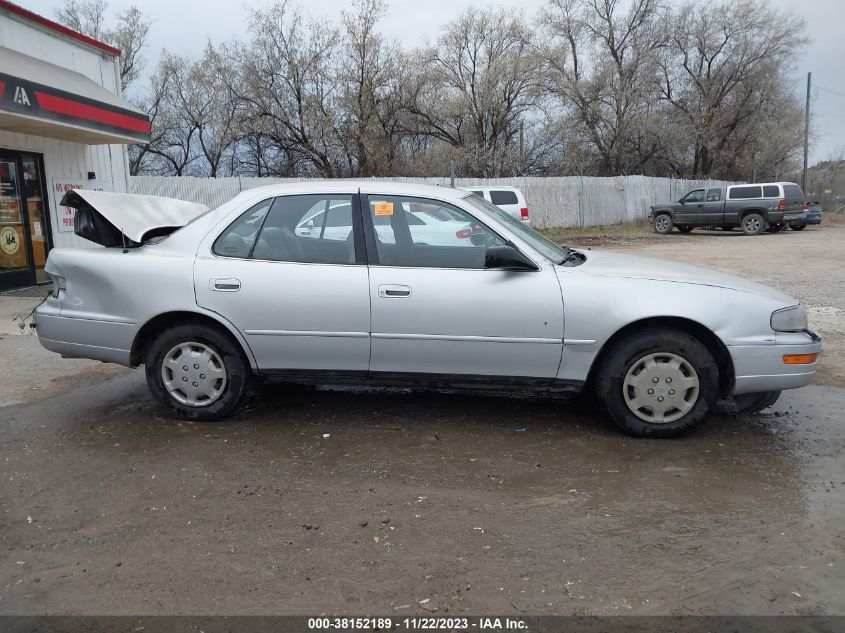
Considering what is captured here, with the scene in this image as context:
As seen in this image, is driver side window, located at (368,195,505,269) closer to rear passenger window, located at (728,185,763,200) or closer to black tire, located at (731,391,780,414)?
black tire, located at (731,391,780,414)

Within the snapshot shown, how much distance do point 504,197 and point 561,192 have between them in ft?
29.0

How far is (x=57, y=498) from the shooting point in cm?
340

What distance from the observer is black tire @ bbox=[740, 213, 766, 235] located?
77.8ft

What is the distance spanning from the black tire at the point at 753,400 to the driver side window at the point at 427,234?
1859mm

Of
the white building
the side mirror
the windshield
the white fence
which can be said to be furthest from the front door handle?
the white fence

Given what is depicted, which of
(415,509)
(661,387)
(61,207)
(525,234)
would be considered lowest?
(415,509)

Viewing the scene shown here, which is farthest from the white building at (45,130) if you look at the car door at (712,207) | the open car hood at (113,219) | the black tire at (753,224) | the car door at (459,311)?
the black tire at (753,224)

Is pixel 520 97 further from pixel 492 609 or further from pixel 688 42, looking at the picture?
pixel 492 609

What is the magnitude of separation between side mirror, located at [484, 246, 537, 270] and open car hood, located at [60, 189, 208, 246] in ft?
8.17

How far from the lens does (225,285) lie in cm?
425

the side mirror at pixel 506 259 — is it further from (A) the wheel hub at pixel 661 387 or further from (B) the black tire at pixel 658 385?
(A) the wheel hub at pixel 661 387

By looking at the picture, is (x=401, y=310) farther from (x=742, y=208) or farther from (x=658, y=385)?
(x=742, y=208)

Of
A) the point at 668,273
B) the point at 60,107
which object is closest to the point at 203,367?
the point at 668,273

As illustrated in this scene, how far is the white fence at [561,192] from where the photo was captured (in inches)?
849
